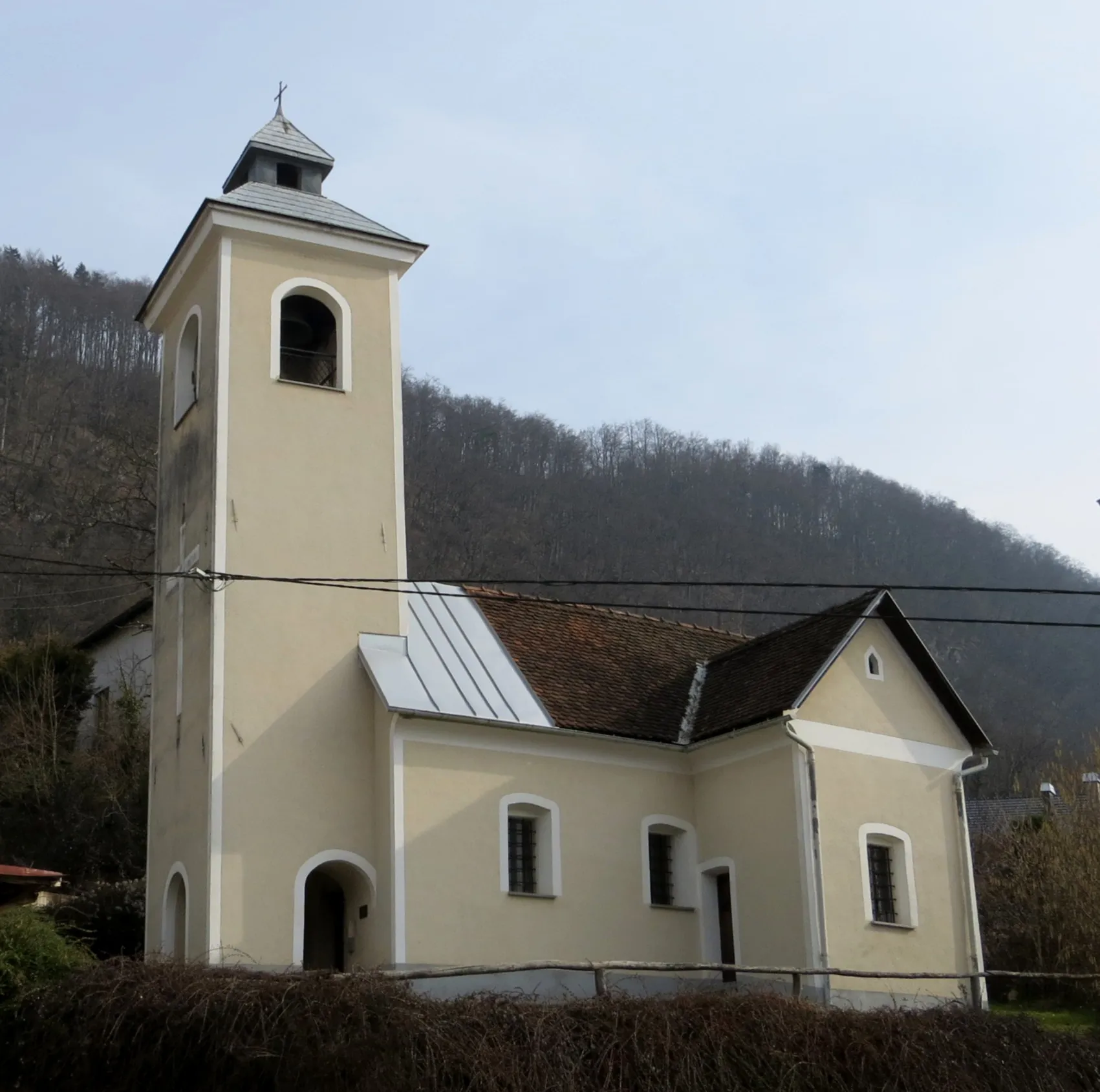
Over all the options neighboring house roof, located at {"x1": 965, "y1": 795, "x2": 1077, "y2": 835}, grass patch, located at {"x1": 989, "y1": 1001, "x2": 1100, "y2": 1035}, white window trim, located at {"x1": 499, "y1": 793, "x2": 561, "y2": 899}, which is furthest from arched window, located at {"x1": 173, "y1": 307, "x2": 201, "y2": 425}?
neighboring house roof, located at {"x1": 965, "y1": 795, "x2": 1077, "y2": 835}

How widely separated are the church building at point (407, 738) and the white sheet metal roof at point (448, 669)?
0.07 m

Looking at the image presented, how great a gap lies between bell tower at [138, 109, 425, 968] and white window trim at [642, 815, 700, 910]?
4.86 metres

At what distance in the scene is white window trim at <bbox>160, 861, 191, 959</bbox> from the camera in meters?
22.5

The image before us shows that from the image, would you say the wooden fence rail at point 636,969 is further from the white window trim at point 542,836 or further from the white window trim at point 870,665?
the white window trim at point 870,665

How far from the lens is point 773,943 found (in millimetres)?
23797

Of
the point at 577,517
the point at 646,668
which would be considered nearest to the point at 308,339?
the point at 646,668

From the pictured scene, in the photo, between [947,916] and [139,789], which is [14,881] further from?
[139,789]

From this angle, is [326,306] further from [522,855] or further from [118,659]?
[118,659]

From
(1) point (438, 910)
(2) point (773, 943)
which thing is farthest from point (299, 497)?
(2) point (773, 943)

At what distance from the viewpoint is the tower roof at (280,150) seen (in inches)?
1089

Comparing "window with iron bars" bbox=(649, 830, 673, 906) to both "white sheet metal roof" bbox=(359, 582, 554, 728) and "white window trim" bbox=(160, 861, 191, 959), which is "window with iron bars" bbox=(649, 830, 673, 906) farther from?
"white window trim" bbox=(160, 861, 191, 959)

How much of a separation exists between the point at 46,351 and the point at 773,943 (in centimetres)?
5087

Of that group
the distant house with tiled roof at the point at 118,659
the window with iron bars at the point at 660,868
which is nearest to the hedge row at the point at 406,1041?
the window with iron bars at the point at 660,868

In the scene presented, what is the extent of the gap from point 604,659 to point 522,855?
4916 millimetres
